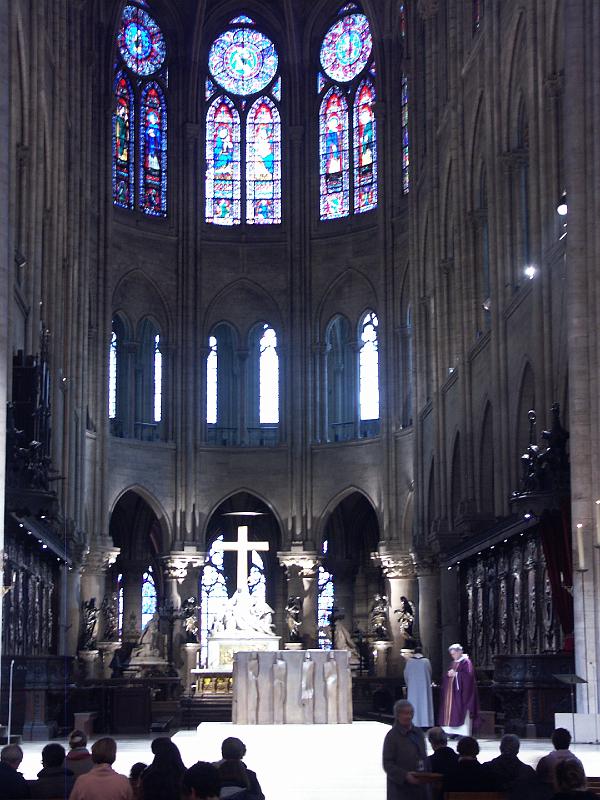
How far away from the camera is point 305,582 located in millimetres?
48906

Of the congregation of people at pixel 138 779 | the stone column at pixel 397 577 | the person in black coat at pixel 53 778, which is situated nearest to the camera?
the congregation of people at pixel 138 779

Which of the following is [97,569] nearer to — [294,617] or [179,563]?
[179,563]

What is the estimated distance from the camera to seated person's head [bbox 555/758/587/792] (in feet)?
25.7

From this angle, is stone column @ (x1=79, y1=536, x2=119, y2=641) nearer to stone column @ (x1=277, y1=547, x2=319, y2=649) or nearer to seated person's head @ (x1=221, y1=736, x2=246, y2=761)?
stone column @ (x1=277, y1=547, x2=319, y2=649)

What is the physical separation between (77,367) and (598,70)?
21.0 m

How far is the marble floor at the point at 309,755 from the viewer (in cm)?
1463

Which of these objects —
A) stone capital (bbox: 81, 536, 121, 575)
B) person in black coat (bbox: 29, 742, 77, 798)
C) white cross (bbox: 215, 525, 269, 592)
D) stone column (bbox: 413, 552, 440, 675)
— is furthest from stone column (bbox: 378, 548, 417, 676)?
person in black coat (bbox: 29, 742, 77, 798)

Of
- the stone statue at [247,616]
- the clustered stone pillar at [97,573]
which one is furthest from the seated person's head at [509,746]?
the clustered stone pillar at [97,573]

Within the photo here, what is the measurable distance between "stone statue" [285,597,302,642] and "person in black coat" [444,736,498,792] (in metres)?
30.3

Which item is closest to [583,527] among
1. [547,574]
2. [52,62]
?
[547,574]

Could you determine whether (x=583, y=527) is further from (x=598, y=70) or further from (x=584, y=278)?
(x=598, y=70)

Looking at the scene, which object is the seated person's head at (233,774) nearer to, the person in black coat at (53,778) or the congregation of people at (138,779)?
the congregation of people at (138,779)

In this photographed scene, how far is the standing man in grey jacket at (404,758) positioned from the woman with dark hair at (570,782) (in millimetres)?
2461

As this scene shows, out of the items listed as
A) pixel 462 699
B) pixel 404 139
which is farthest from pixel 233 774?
pixel 404 139
